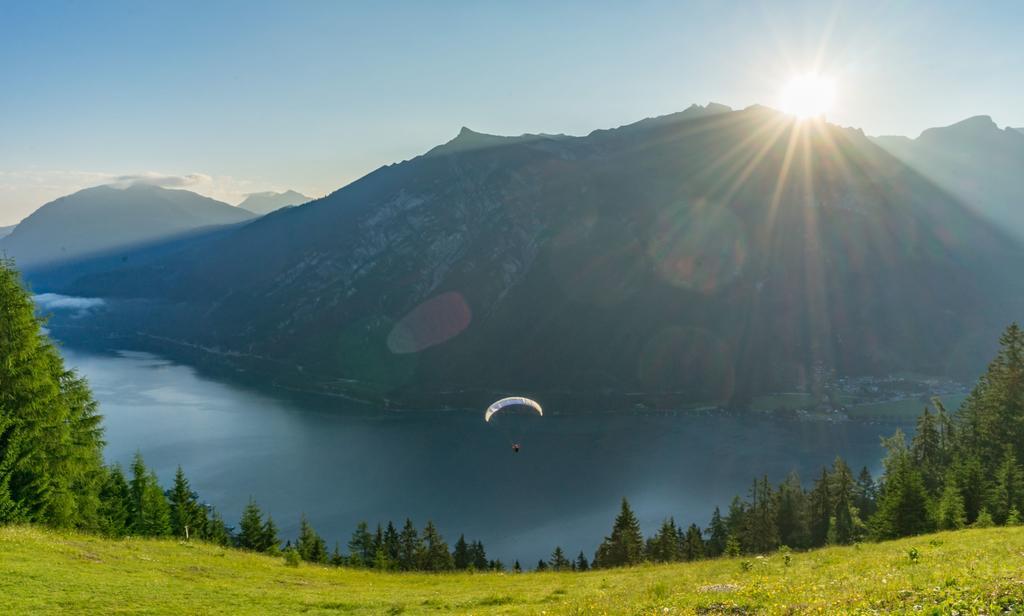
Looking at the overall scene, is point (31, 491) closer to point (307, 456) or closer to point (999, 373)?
point (999, 373)

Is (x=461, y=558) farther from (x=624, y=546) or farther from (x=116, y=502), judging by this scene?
(x=116, y=502)

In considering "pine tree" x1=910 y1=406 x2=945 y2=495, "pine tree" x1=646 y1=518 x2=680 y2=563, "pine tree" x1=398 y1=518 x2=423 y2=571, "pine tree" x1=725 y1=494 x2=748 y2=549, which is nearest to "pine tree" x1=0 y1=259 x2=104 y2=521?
"pine tree" x1=398 y1=518 x2=423 y2=571

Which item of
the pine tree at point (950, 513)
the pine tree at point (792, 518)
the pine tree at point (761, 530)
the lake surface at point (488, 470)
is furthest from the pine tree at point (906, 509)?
the lake surface at point (488, 470)

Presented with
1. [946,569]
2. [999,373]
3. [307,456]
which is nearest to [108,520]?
[946,569]

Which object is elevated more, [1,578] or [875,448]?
[1,578]

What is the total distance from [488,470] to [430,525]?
298 feet

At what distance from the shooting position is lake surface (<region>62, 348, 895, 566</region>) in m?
126

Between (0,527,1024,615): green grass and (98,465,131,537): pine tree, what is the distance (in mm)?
14335

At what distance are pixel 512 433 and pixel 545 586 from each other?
570 feet

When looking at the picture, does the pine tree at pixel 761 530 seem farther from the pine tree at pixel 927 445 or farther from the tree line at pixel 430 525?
the pine tree at pixel 927 445

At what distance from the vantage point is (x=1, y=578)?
1822cm

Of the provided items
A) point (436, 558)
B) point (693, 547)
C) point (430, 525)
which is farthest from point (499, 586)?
point (693, 547)

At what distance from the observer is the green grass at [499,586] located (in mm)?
13305

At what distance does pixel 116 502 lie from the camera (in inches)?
1721
